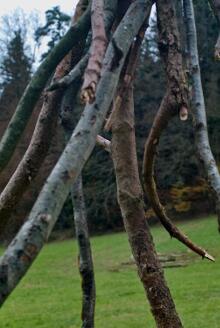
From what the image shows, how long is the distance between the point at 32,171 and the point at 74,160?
0.95 metres

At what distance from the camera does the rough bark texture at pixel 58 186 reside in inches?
74.4

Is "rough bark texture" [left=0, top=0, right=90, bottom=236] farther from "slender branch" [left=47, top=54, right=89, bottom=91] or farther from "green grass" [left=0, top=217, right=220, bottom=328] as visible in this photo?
"green grass" [left=0, top=217, right=220, bottom=328]

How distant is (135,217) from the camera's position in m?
3.52

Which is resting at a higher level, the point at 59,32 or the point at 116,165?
the point at 59,32

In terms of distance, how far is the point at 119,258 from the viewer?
20.6m

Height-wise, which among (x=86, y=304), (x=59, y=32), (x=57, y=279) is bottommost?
(x=57, y=279)

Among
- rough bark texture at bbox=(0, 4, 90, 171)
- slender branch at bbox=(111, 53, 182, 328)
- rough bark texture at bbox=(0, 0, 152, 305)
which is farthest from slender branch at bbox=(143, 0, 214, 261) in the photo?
rough bark texture at bbox=(0, 0, 152, 305)

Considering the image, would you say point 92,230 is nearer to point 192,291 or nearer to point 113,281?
point 113,281

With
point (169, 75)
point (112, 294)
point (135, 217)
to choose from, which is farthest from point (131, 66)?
point (112, 294)

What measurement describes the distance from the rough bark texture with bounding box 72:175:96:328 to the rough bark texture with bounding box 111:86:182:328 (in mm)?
249

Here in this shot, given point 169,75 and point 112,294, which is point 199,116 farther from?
point 112,294

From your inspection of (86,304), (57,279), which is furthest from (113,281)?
(86,304)

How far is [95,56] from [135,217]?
1324 millimetres

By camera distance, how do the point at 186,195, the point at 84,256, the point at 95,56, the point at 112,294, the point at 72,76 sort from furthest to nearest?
the point at 186,195, the point at 112,294, the point at 84,256, the point at 72,76, the point at 95,56
